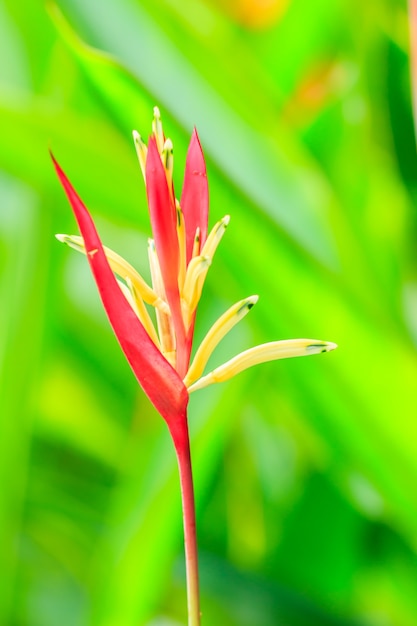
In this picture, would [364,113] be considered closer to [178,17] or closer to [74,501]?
[178,17]

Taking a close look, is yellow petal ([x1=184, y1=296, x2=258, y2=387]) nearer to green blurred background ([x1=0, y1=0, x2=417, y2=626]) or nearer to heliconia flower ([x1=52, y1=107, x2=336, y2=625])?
heliconia flower ([x1=52, y1=107, x2=336, y2=625])

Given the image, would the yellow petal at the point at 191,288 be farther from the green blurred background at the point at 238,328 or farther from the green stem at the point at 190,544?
the green blurred background at the point at 238,328

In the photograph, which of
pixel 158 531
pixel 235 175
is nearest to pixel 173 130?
pixel 235 175

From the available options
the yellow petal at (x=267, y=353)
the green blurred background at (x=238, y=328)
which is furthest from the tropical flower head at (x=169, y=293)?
the green blurred background at (x=238, y=328)

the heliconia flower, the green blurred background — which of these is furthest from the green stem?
the green blurred background

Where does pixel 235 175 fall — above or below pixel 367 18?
below

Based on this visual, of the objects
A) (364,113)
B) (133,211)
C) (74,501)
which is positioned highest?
(364,113)

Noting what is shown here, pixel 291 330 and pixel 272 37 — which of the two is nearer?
pixel 291 330

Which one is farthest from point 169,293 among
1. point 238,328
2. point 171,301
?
point 238,328
